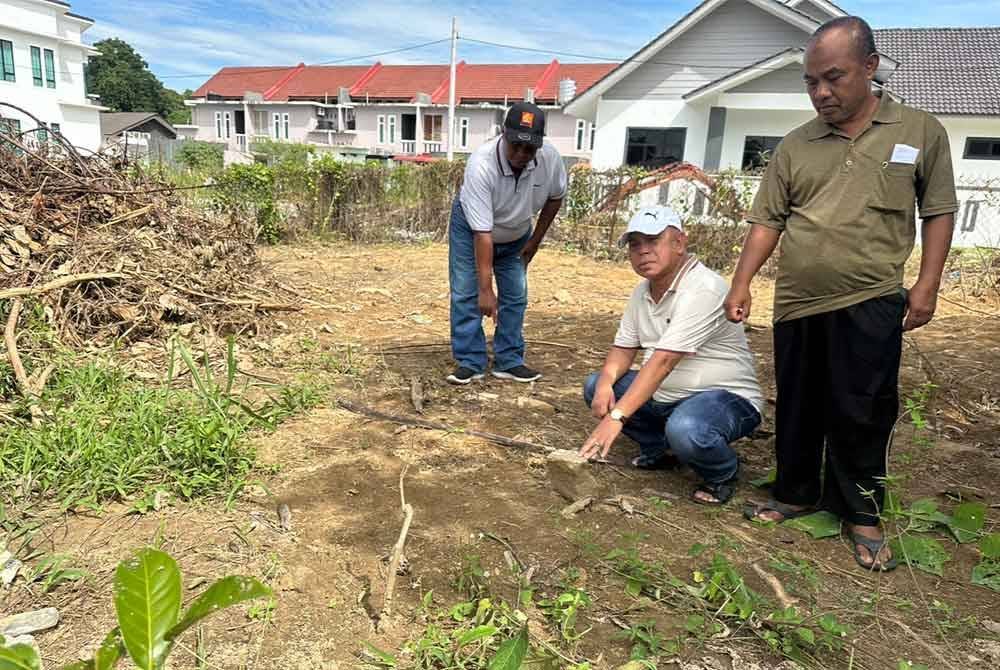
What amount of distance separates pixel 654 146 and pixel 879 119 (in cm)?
1469

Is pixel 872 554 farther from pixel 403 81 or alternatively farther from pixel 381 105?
pixel 403 81

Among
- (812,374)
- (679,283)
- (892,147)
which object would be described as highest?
(892,147)

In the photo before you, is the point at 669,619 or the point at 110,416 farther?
the point at 110,416

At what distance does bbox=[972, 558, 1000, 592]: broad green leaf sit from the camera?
2.14 meters

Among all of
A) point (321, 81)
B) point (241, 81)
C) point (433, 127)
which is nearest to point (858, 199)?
point (433, 127)

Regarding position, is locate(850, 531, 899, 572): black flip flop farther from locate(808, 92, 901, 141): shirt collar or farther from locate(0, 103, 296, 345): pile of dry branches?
locate(0, 103, 296, 345): pile of dry branches

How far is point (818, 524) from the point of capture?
8.01ft

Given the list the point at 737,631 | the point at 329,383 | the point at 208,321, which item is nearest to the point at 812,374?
the point at 737,631

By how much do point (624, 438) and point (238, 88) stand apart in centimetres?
4200

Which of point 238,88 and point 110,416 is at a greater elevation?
point 238,88

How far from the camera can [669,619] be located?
1.92 meters

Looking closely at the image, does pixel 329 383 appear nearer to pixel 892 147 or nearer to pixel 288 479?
pixel 288 479

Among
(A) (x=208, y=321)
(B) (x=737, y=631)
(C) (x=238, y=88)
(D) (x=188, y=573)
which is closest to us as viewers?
(B) (x=737, y=631)

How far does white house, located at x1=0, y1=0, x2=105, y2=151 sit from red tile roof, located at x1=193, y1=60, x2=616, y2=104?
8.50m
